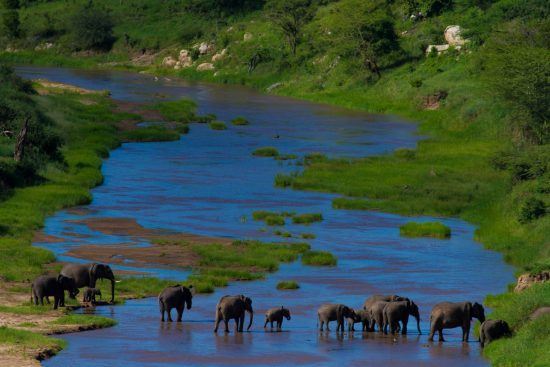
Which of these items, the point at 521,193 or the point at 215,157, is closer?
the point at 521,193

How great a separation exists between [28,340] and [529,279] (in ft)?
46.4

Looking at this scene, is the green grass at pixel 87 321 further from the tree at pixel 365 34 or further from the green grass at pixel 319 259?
the tree at pixel 365 34

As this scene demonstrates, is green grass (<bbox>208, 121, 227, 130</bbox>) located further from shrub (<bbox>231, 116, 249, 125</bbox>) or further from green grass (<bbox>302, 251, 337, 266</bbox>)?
green grass (<bbox>302, 251, 337, 266</bbox>)

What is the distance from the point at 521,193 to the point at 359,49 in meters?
55.6

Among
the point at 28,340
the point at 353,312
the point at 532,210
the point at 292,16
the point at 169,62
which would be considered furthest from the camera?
the point at 169,62

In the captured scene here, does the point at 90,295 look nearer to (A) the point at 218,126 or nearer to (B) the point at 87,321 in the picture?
(B) the point at 87,321

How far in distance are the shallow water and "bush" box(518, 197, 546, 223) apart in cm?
204

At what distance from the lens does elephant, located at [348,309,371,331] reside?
30562 mm

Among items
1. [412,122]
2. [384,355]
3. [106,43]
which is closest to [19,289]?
[384,355]

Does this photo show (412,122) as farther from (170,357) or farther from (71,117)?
(170,357)

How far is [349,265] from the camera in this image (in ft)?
135

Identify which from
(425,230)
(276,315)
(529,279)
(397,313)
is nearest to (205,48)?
(425,230)

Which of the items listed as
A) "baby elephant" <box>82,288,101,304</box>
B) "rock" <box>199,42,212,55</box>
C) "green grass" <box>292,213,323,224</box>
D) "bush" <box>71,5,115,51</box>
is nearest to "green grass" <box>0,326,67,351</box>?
"baby elephant" <box>82,288,101,304</box>

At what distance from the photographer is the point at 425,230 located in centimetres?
4697
